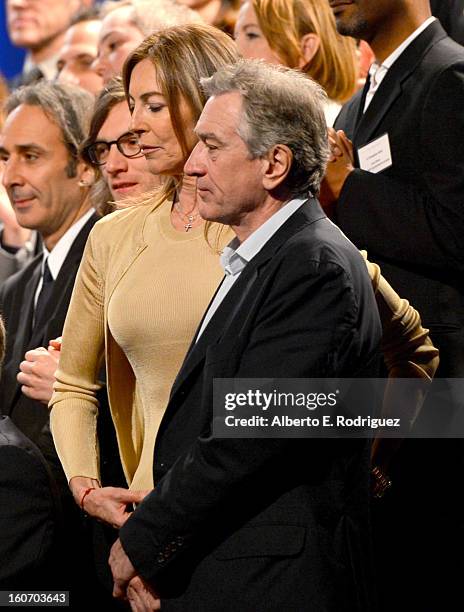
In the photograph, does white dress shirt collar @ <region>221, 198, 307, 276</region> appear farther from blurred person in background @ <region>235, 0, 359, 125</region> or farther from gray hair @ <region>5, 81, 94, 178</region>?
gray hair @ <region>5, 81, 94, 178</region>

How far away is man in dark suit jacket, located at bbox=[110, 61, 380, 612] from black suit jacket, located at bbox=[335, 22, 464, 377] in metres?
0.51

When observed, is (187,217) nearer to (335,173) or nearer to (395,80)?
(335,173)

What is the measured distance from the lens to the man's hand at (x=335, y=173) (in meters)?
2.66

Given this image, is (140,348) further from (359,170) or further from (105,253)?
(359,170)

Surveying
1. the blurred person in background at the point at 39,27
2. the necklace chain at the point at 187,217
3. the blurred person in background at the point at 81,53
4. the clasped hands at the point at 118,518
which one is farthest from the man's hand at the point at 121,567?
the blurred person in background at the point at 39,27

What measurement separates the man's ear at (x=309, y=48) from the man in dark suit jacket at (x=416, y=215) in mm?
491

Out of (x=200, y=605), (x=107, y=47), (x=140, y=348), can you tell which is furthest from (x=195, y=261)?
(x=107, y=47)

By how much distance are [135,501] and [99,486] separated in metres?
0.18

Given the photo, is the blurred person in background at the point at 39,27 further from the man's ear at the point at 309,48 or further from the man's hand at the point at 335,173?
the man's hand at the point at 335,173

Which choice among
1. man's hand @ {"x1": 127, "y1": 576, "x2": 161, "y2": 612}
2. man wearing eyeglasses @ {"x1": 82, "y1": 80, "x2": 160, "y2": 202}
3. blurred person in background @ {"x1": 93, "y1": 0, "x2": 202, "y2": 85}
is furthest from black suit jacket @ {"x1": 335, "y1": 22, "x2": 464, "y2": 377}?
blurred person in background @ {"x1": 93, "y1": 0, "x2": 202, "y2": 85}

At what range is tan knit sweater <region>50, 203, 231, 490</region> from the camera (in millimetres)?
2320

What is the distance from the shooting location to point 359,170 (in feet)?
8.74

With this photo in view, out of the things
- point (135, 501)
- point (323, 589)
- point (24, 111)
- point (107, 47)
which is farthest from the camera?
point (107, 47)

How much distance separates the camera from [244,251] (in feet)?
6.98
